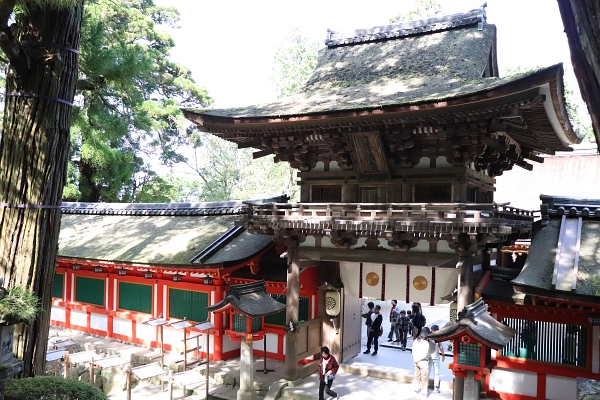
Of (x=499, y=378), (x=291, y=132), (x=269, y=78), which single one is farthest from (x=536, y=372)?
(x=269, y=78)

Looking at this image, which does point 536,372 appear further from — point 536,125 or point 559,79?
point 559,79

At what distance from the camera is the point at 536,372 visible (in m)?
9.45

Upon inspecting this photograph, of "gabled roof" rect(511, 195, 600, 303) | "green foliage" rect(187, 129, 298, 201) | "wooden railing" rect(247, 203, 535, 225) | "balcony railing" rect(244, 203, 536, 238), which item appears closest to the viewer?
"gabled roof" rect(511, 195, 600, 303)

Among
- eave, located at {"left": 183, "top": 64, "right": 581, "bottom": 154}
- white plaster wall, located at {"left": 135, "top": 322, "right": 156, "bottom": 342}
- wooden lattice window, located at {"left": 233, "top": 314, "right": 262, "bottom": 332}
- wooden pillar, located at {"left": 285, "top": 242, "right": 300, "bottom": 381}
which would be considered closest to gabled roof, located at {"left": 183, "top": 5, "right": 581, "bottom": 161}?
eave, located at {"left": 183, "top": 64, "right": 581, "bottom": 154}

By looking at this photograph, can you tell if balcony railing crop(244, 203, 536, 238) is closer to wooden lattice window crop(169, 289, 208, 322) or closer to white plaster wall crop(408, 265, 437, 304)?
white plaster wall crop(408, 265, 437, 304)

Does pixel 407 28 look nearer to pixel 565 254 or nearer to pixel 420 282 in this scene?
pixel 420 282

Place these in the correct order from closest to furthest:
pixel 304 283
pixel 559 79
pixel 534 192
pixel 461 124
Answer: pixel 559 79 < pixel 461 124 < pixel 304 283 < pixel 534 192

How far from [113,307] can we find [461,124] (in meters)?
12.1

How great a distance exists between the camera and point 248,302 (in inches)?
394

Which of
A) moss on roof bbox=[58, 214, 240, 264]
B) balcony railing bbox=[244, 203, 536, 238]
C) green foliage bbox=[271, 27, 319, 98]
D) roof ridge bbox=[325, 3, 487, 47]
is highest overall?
green foliage bbox=[271, 27, 319, 98]

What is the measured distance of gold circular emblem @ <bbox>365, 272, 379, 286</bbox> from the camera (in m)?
11.2

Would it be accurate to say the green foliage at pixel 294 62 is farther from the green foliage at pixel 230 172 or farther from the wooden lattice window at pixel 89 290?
the wooden lattice window at pixel 89 290

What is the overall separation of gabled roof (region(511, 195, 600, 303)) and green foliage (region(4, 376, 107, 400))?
705cm

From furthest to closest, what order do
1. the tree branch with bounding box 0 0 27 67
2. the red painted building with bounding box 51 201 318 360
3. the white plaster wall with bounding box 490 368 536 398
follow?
the red painted building with bounding box 51 201 318 360, the white plaster wall with bounding box 490 368 536 398, the tree branch with bounding box 0 0 27 67
